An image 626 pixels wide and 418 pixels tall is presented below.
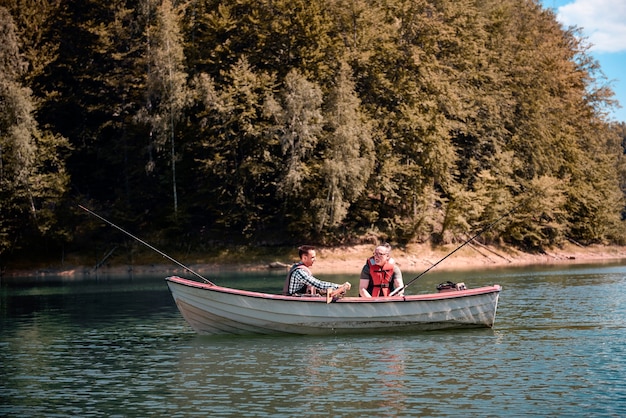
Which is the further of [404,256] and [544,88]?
[544,88]

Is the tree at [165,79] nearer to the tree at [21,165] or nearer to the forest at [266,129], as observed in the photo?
the forest at [266,129]

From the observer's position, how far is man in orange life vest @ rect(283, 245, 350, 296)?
19.9 meters

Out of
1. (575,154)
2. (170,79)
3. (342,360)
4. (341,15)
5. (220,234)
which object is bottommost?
(342,360)

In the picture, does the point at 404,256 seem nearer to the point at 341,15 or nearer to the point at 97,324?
the point at 341,15

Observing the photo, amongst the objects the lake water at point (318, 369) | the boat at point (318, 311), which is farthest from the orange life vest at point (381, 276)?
the lake water at point (318, 369)

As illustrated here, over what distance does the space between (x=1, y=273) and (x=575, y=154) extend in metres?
41.9

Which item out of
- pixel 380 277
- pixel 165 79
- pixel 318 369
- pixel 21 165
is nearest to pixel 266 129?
pixel 165 79

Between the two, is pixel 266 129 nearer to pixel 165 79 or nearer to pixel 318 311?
pixel 165 79

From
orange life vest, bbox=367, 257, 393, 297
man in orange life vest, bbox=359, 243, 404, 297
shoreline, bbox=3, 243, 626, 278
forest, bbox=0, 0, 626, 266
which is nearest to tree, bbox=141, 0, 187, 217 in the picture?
forest, bbox=0, 0, 626, 266

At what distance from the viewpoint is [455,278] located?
4025cm

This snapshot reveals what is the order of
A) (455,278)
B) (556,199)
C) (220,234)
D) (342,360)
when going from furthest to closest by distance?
1. (556,199)
2. (220,234)
3. (455,278)
4. (342,360)

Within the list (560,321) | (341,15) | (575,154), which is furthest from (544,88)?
(560,321)

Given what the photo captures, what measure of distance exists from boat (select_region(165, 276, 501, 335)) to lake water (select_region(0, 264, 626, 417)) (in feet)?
1.04

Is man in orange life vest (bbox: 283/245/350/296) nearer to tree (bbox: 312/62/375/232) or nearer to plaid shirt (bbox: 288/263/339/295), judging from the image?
plaid shirt (bbox: 288/263/339/295)
